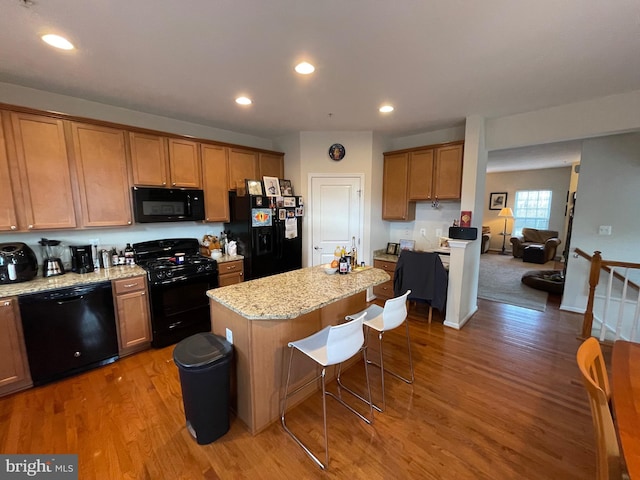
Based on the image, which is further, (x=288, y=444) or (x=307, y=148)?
(x=307, y=148)

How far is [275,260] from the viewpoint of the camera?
12.3 feet

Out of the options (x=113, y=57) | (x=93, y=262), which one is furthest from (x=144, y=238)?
(x=113, y=57)

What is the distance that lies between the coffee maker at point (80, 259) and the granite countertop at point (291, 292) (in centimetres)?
171

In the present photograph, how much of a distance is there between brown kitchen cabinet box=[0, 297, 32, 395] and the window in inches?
435

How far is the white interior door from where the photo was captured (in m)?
4.03

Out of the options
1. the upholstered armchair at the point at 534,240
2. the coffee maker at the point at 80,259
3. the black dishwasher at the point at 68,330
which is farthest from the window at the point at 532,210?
the coffee maker at the point at 80,259

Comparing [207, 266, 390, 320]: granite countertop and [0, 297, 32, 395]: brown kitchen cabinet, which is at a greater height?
[207, 266, 390, 320]: granite countertop

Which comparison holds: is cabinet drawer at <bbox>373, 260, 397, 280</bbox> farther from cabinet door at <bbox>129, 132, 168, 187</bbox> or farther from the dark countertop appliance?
the dark countertop appliance

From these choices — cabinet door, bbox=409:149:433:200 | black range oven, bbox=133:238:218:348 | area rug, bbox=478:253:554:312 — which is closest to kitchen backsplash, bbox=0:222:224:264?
black range oven, bbox=133:238:218:348

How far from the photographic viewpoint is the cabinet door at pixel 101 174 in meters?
2.61

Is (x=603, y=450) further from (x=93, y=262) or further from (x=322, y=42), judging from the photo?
(x=93, y=262)

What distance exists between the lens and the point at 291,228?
3.89 meters

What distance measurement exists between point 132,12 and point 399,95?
85.3 inches

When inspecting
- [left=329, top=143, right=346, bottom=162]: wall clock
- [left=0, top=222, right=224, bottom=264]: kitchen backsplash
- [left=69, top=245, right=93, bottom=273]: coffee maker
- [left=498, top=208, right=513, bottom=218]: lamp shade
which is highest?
[left=329, top=143, right=346, bottom=162]: wall clock
